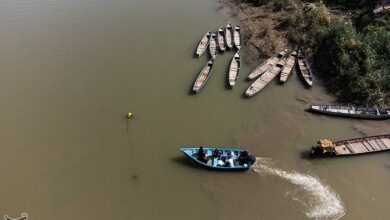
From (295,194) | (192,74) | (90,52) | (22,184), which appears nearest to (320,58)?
(192,74)

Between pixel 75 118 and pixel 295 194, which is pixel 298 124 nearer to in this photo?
pixel 295 194

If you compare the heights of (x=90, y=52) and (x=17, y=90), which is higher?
(x=90, y=52)

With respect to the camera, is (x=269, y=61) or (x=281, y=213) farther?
(x=269, y=61)

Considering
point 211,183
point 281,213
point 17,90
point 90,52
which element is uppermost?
point 90,52

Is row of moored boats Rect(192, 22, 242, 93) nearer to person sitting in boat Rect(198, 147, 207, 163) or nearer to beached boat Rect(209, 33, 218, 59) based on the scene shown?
beached boat Rect(209, 33, 218, 59)

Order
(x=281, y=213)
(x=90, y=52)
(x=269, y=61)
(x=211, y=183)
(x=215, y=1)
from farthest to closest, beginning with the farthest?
(x=215, y=1), (x=90, y=52), (x=269, y=61), (x=211, y=183), (x=281, y=213)

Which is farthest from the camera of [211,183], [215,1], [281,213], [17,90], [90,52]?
[215,1]

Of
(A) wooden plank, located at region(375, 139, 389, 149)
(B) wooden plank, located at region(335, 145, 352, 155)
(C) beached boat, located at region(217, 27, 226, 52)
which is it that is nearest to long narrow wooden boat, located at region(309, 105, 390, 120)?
(A) wooden plank, located at region(375, 139, 389, 149)
